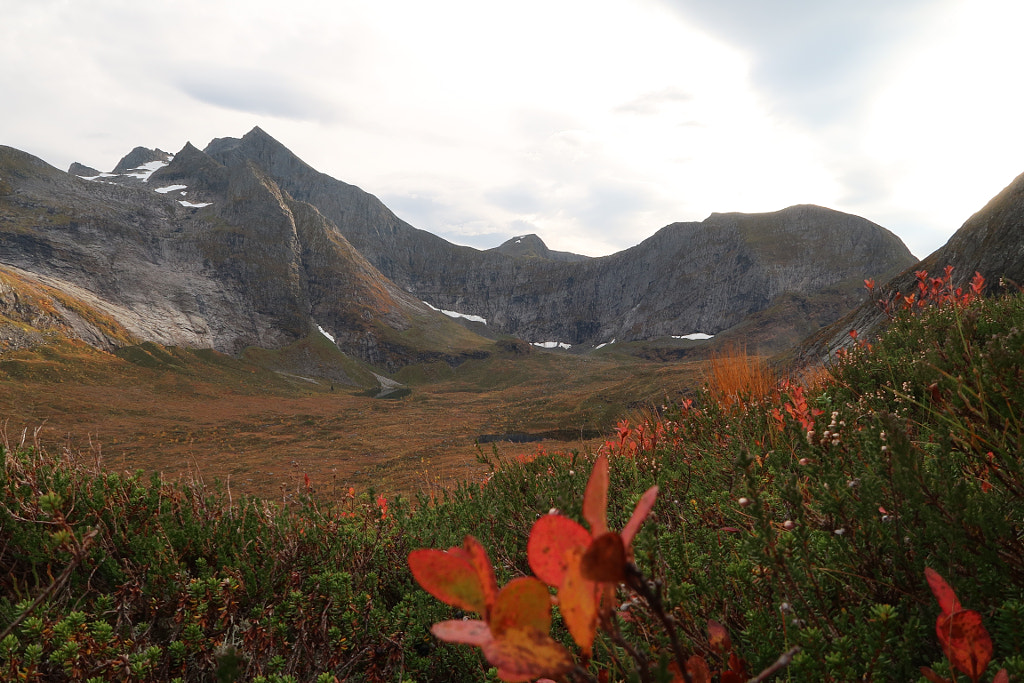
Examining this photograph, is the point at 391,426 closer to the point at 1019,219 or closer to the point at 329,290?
the point at 1019,219

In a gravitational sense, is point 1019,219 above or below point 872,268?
below

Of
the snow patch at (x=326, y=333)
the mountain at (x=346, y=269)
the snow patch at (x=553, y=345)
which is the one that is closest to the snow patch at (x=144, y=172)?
the mountain at (x=346, y=269)

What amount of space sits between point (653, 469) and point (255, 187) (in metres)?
101

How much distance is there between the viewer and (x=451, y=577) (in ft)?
1.89

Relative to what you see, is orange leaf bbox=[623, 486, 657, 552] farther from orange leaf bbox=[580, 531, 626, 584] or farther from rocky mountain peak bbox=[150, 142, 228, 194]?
rocky mountain peak bbox=[150, 142, 228, 194]

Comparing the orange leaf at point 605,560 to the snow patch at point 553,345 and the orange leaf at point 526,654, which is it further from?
the snow patch at point 553,345

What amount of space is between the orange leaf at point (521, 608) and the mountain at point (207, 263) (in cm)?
5998

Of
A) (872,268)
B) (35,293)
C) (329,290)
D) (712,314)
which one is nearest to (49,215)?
(35,293)

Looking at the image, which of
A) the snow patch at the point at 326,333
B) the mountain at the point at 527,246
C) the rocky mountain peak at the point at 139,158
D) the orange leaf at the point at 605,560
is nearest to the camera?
the orange leaf at the point at 605,560

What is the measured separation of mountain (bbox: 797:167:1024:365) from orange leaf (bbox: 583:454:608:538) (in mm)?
7975

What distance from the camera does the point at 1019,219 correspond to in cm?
834

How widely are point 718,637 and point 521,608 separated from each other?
81 cm

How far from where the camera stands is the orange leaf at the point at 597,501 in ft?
1.69

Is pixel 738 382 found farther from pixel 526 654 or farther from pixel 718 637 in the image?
pixel 526 654
